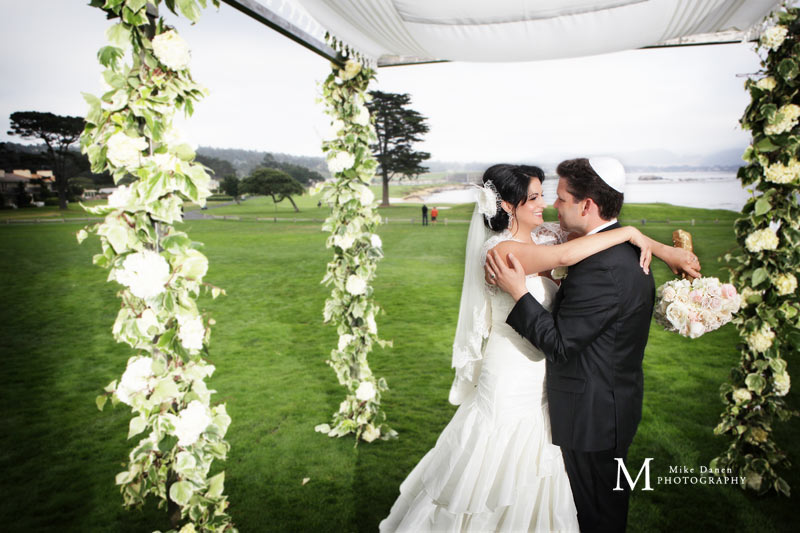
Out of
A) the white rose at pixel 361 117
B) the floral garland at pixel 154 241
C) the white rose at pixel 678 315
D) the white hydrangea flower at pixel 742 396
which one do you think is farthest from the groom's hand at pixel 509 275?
the white hydrangea flower at pixel 742 396

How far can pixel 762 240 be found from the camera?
2.68 metres

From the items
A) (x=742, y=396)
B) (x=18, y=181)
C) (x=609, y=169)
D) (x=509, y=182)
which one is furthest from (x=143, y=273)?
(x=18, y=181)

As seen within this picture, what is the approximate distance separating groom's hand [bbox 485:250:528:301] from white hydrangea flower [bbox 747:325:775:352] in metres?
2.03

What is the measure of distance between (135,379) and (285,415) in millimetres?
2757

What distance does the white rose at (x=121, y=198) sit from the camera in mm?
1585

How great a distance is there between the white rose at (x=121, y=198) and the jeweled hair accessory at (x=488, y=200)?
A: 1.39 meters

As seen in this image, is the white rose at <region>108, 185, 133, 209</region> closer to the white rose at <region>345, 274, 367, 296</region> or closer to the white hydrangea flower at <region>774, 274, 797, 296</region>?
the white rose at <region>345, 274, 367, 296</region>

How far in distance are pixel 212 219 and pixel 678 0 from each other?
3202 centimetres

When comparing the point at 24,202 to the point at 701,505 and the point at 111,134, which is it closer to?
the point at 111,134

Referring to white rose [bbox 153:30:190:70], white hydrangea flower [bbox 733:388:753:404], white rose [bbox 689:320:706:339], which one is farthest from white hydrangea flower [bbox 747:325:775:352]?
white rose [bbox 153:30:190:70]

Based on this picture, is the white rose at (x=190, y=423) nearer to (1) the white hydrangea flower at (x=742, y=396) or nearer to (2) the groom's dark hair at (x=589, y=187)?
(2) the groom's dark hair at (x=589, y=187)

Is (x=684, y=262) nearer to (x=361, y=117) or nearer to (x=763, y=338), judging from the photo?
(x=763, y=338)

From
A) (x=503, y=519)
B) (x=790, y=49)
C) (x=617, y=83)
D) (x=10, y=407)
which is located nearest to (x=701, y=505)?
(x=503, y=519)

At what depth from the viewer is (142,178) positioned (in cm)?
161
